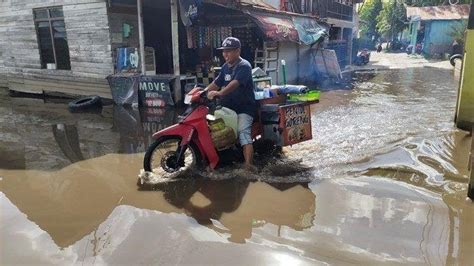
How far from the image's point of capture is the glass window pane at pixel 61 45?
12758 mm

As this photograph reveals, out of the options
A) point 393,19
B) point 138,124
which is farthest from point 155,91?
point 393,19

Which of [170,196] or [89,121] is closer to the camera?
[170,196]

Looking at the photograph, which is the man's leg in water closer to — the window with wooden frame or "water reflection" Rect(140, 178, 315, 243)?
"water reflection" Rect(140, 178, 315, 243)

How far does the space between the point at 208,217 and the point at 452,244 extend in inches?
89.9

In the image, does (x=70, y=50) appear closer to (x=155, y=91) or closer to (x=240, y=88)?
(x=155, y=91)

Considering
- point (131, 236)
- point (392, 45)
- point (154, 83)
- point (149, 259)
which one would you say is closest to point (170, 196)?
point (131, 236)

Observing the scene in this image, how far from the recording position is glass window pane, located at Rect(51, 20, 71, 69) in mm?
12758

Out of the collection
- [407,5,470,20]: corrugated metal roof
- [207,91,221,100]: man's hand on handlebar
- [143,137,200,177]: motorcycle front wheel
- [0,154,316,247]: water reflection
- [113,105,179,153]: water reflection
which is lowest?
[113,105,179,153]: water reflection

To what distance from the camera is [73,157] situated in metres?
6.35

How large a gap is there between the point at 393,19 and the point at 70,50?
138ft

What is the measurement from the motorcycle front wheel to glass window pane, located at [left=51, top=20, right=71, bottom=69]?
946 cm

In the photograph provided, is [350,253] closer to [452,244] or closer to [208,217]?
[452,244]

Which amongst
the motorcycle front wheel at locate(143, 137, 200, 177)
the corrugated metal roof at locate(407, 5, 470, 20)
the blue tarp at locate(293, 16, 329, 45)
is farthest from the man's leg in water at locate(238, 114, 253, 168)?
the corrugated metal roof at locate(407, 5, 470, 20)

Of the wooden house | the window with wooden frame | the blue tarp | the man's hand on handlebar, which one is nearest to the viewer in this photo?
the man's hand on handlebar
